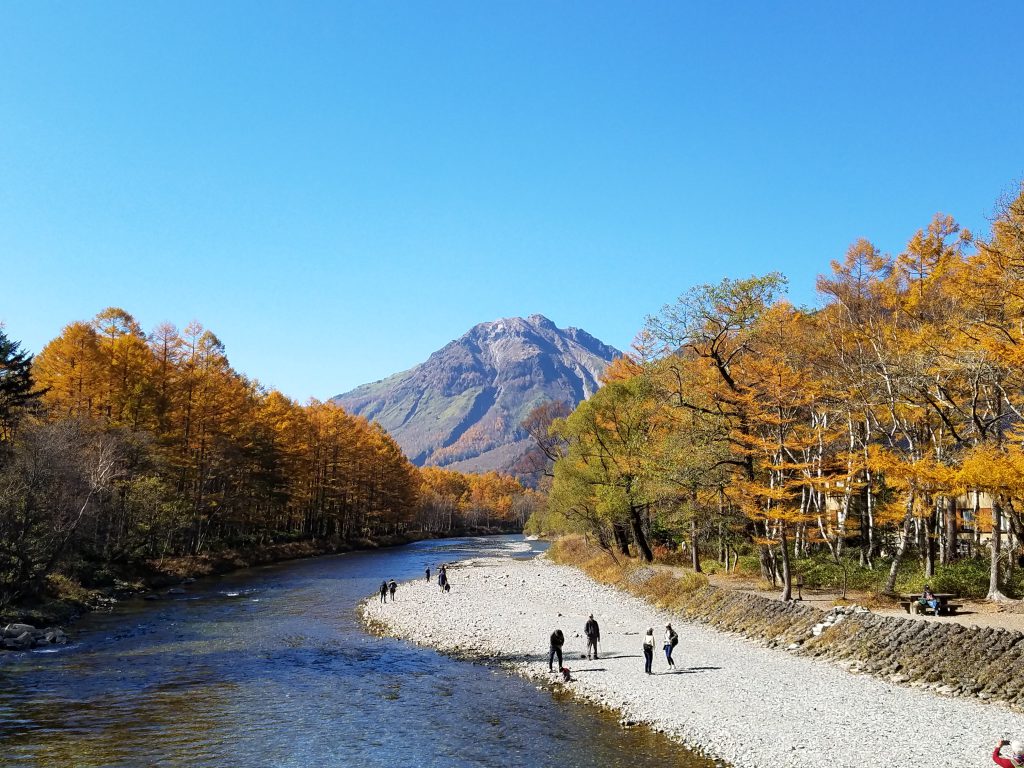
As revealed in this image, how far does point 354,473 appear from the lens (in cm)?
9131

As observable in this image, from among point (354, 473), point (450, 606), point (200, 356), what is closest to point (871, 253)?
point (450, 606)

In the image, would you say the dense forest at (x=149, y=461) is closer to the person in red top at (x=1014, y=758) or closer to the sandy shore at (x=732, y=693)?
the sandy shore at (x=732, y=693)

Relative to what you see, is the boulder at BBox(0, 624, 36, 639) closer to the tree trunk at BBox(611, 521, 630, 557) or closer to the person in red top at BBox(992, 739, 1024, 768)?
the person in red top at BBox(992, 739, 1024, 768)

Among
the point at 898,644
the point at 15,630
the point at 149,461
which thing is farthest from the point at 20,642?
the point at 898,644

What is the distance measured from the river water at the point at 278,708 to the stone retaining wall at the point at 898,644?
29.3ft

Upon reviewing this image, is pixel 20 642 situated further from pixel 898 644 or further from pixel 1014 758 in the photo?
pixel 898 644

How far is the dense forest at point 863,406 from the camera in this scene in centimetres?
2259

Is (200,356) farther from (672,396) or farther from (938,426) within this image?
(938,426)

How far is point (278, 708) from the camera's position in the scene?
64.1 ft

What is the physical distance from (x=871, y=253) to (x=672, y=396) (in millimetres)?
12727

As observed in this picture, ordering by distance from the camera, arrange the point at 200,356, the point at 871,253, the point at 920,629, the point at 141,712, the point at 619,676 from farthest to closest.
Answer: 1. the point at 200,356
2. the point at 871,253
3. the point at 619,676
4. the point at 920,629
5. the point at 141,712

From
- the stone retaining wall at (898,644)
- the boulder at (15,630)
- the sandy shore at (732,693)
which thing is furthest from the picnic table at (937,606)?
the boulder at (15,630)

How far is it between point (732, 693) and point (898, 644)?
20.4 feet

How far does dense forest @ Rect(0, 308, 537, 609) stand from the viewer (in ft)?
108
